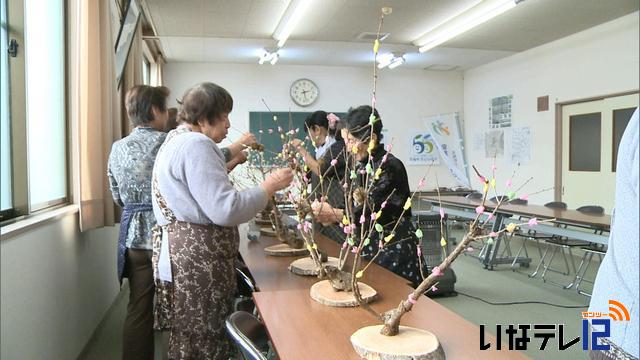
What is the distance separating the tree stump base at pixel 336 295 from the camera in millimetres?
1616

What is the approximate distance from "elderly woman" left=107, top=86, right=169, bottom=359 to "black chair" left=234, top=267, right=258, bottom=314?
1.49 feet

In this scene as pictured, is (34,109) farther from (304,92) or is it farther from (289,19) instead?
(304,92)

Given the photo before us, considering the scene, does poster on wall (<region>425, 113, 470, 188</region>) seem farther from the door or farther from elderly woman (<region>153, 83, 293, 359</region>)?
elderly woman (<region>153, 83, 293, 359</region>)

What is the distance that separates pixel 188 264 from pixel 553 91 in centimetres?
641

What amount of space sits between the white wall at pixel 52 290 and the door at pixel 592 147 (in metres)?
5.58

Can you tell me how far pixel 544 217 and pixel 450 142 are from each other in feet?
14.0

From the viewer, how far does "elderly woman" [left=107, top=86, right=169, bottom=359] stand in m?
2.35

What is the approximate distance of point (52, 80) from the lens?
9.48ft

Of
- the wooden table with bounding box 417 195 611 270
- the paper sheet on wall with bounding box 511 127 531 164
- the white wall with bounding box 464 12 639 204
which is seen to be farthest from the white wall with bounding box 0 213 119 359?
the paper sheet on wall with bounding box 511 127 531 164

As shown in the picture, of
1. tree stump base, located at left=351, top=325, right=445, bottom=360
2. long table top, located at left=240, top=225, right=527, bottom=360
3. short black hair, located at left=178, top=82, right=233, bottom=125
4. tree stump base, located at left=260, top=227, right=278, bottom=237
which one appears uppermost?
short black hair, located at left=178, top=82, right=233, bottom=125

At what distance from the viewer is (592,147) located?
613 cm

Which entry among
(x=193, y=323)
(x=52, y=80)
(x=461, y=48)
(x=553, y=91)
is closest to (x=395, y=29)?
(x=461, y=48)

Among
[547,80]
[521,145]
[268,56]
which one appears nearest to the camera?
[547,80]

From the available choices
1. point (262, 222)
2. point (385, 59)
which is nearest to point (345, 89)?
point (385, 59)
